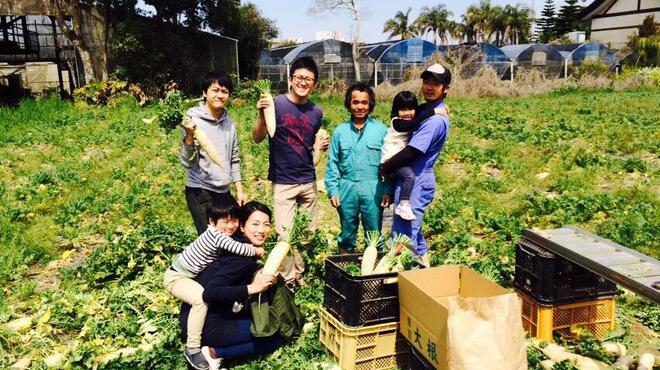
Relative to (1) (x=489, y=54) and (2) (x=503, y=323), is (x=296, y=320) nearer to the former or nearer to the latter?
(2) (x=503, y=323)

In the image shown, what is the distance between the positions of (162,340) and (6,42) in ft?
68.9

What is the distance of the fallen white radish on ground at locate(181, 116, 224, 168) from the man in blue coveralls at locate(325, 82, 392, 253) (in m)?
1.04

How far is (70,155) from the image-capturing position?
11.3m

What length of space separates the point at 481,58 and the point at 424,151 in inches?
1008

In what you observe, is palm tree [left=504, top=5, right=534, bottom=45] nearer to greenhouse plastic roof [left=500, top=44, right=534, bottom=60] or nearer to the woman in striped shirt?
greenhouse plastic roof [left=500, top=44, right=534, bottom=60]

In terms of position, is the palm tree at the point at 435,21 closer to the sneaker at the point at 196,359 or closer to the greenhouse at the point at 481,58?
the greenhouse at the point at 481,58

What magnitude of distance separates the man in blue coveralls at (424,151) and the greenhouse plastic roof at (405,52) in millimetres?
22926

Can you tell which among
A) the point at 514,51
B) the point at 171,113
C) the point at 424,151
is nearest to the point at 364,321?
the point at 424,151

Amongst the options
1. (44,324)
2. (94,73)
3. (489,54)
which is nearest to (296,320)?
(44,324)

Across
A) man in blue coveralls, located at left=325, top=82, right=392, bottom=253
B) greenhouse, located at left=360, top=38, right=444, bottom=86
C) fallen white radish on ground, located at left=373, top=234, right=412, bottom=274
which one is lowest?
fallen white radish on ground, located at left=373, top=234, right=412, bottom=274

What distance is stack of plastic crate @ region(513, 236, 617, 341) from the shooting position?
13.3ft

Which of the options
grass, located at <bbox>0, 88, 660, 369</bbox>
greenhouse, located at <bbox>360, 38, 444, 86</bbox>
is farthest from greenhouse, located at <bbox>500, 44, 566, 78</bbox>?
grass, located at <bbox>0, 88, 660, 369</bbox>

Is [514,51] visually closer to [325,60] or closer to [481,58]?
[481,58]

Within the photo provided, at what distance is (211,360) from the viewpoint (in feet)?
12.9
